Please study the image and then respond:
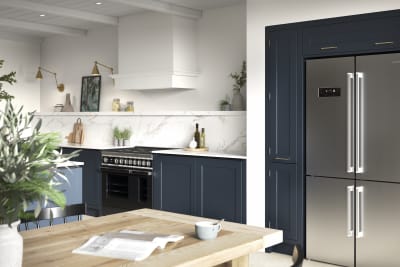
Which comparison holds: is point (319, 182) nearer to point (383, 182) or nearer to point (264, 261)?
point (383, 182)

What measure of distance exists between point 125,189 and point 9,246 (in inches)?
192

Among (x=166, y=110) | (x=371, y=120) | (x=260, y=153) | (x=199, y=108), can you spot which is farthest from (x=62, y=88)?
(x=371, y=120)

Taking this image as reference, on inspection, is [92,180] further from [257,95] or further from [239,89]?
[257,95]

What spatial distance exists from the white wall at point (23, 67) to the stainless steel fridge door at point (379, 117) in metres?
5.84

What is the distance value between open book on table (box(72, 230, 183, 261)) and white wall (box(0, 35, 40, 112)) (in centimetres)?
671

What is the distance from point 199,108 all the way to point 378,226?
289 centimetres

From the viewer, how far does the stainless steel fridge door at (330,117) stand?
4652mm

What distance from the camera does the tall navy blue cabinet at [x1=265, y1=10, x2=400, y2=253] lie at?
4734 millimetres

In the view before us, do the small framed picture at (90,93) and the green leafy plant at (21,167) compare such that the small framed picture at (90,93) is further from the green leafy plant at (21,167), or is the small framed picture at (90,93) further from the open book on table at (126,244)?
the green leafy plant at (21,167)

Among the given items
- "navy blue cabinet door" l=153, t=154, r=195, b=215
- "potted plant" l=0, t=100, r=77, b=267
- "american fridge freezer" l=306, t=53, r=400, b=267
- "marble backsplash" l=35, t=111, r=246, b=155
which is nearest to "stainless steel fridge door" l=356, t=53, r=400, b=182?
"american fridge freezer" l=306, t=53, r=400, b=267

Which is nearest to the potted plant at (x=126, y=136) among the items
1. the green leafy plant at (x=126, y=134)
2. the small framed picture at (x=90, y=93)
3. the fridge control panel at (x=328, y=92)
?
the green leafy plant at (x=126, y=134)

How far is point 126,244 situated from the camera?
7.25 feet

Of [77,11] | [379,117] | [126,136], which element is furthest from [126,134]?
[379,117]

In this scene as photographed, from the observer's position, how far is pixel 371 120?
453cm
